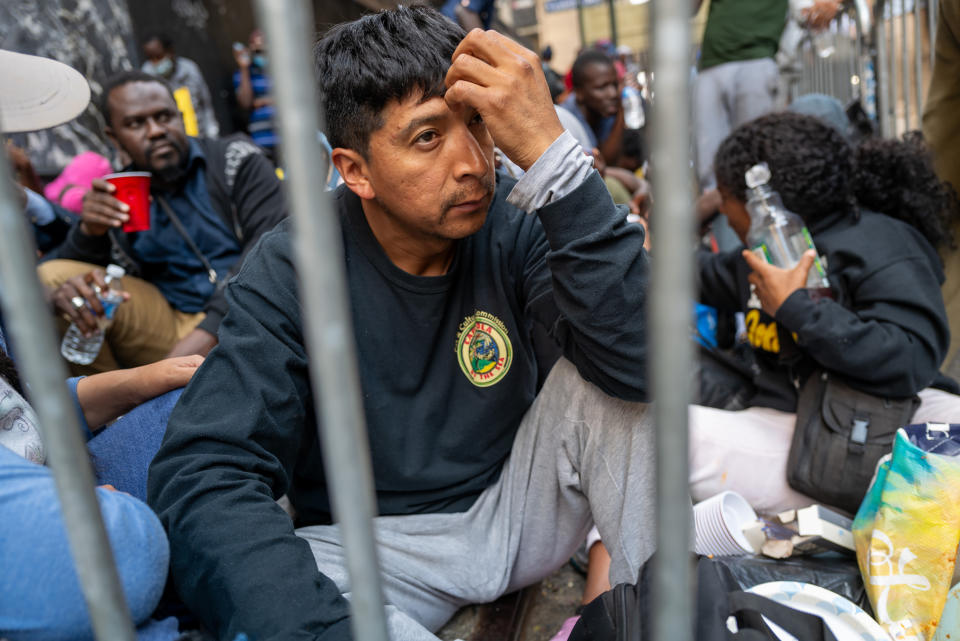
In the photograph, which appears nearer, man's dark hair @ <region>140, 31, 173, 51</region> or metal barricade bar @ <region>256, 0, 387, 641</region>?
metal barricade bar @ <region>256, 0, 387, 641</region>

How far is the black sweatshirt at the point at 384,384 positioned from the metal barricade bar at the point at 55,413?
0.50 m

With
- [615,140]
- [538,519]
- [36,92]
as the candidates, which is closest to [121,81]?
[36,92]

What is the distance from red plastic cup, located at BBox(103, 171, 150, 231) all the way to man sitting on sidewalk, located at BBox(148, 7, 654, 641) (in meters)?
1.30

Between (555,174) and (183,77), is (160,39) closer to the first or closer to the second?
(183,77)

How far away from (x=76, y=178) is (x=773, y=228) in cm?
380

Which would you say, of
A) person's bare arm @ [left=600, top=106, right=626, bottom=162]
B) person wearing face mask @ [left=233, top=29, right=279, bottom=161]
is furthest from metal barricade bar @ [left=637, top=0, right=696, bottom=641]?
person wearing face mask @ [left=233, top=29, right=279, bottom=161]

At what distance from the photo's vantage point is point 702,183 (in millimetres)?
4672

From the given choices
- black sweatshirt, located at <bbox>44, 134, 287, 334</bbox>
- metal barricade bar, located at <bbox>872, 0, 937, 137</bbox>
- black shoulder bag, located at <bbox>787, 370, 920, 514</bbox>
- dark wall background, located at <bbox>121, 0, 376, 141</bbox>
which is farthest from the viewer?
dark wall background, located at <bbox>121, 0, 376, 141</bbox>

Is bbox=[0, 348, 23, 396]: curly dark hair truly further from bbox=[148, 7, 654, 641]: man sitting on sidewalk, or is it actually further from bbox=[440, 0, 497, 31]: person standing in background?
bbox=[440, 0, 497, 31]: person standing in background

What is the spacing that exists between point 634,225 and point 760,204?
121 cm

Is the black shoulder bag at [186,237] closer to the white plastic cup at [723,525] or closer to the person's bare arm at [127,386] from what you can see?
the person's bare arm at [127,386]

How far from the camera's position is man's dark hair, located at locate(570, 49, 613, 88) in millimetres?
5227

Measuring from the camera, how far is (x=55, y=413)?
2.19 feet

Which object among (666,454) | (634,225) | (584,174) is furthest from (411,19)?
(666,454)
